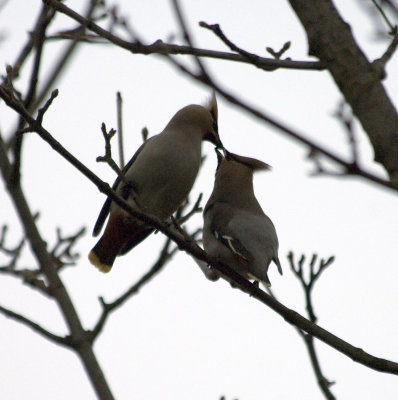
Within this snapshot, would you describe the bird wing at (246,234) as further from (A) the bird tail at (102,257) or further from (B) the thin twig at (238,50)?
(B) the thin twig at (238,50)

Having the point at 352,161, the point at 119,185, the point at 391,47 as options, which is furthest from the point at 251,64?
the point at 119,185

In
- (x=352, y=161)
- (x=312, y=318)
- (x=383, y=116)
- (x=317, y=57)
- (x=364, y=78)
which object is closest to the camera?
(x=352, y=161)

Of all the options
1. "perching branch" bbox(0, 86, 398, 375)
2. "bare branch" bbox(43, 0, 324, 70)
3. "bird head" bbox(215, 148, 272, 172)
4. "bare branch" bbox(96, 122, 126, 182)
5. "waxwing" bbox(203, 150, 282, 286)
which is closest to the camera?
"bare branch" bbox(43, 0, 324, 70)

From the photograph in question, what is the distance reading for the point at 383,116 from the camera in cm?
165

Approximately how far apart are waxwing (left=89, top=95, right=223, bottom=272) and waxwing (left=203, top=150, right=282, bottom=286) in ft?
0.82

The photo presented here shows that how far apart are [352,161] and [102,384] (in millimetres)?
1733

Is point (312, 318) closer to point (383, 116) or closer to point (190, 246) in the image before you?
point (190, 246)

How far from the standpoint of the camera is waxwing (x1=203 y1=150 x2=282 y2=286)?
379 centimetres

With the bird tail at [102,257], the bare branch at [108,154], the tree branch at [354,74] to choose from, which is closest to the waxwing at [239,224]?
the bird tail at [102,257]

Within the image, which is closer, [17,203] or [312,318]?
[312,318]

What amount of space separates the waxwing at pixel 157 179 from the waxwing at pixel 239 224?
0.82 feet

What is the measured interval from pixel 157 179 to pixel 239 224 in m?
0.52

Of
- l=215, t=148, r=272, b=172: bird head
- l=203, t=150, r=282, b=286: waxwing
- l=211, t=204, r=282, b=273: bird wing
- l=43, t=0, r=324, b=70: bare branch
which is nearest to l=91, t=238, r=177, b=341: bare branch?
l=203, t=150, r=282, b=286: waxwing

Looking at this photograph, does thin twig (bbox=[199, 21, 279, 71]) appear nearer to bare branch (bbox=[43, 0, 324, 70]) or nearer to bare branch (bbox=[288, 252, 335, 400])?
bare branch (bbox=[43, 0, 324, 70])
